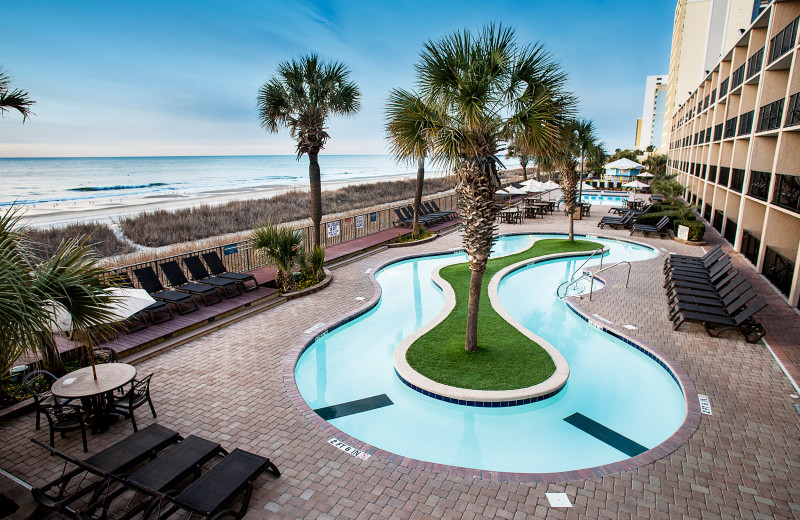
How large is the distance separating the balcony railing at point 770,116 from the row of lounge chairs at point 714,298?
604cm

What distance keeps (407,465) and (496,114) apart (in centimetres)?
577

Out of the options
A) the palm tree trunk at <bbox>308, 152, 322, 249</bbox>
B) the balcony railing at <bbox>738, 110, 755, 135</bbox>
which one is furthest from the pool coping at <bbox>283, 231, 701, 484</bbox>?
the balcony railing at <bbox>738, 110, 755, 135</bbox>

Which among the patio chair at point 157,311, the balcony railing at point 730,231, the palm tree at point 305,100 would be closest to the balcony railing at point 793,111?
the balcony railing at point 730,231

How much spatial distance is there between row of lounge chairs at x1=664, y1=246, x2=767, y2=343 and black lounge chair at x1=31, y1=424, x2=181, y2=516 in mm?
10278

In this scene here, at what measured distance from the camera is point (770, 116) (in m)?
15.2

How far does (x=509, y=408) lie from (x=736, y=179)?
2004 centimetres

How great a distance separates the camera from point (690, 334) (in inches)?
366

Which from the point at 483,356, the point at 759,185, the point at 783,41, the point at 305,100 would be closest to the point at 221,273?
the point at 305,100

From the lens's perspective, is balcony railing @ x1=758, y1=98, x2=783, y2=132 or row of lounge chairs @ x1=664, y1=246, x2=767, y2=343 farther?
balcony railing @ x1=758, y1=98, x2=783, y2=132

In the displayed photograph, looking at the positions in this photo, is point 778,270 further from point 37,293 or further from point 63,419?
point 63,419

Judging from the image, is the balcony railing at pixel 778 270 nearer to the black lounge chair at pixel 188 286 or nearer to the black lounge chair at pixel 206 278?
the black lounge chair at pixel 206 278

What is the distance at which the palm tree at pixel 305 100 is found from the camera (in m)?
13.2

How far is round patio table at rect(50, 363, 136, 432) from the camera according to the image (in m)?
5.58

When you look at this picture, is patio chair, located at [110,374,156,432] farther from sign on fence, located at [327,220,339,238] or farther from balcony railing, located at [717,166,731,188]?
balcony railing, located at [717,166,731,188]
